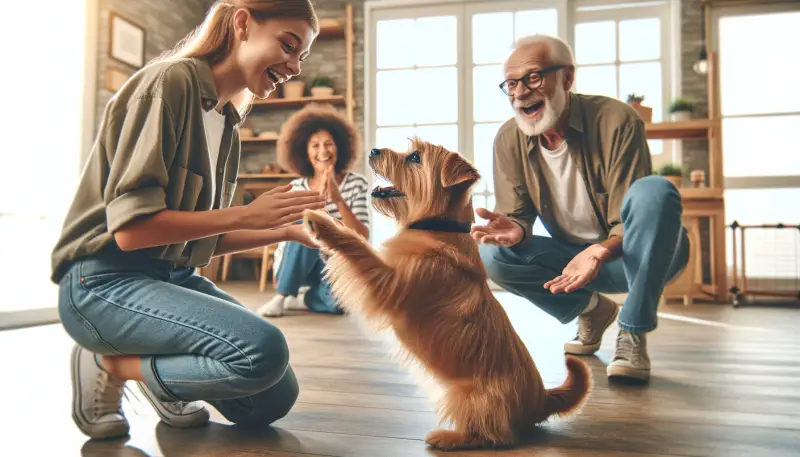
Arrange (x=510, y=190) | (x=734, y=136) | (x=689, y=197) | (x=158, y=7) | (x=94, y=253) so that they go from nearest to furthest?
(x=94, y=253) → (x=510, y=190) → (x=689, y=197) → (x=734, y=136) → (x=158, y=7)

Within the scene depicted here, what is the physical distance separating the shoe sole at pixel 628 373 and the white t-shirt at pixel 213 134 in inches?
51.2

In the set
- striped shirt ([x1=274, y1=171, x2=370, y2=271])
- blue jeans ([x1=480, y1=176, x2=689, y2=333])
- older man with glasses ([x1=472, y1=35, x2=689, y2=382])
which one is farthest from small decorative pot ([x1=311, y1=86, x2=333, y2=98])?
blue jeans ([x1=480, y1=176, x2=689, y2=333])

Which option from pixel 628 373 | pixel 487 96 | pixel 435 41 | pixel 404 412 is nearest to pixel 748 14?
pixel 487 96

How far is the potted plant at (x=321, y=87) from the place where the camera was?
599 centimetres

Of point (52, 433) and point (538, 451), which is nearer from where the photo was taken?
point (538, 451)

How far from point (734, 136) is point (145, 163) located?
17.7ft

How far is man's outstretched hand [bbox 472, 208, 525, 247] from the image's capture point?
1806 millimetres

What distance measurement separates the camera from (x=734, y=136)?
508cm

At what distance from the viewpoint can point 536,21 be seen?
5.64 meters

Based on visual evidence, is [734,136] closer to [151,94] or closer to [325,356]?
[325,356]

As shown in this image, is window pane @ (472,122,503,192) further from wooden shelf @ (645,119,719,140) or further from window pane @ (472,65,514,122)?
wooden shelf @ (645,119,719,140)

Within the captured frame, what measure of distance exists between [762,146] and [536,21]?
240cm

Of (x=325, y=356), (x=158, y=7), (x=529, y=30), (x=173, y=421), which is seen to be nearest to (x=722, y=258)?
(x=529, y=30)

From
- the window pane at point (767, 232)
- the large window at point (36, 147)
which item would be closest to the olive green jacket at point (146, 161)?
the large window at point (36, 147)
